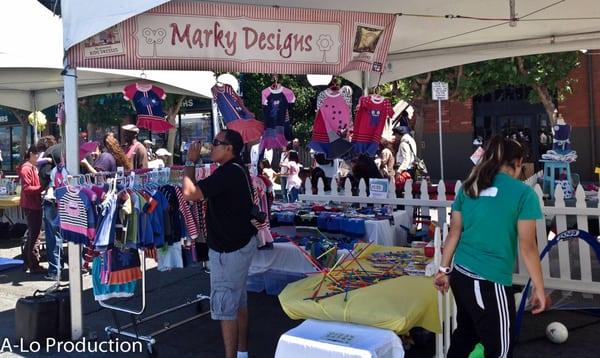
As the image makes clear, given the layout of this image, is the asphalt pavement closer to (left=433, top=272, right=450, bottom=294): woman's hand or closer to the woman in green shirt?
(left=433, top=272, right=450, bottom=294): woman's hand

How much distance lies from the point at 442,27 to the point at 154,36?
3.67 metres

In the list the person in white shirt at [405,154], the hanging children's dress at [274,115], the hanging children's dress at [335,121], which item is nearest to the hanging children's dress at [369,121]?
the hanging children's dress at [335,121]

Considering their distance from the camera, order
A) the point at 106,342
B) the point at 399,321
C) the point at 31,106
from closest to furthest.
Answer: the point at 399,321 → the point at 106,342 → the point at 31,106

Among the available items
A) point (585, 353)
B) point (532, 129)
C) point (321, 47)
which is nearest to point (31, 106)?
point (321, 47)

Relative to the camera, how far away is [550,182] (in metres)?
7.35

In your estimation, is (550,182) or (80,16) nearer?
(80,16)

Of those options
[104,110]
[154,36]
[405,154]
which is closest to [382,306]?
[154,36]

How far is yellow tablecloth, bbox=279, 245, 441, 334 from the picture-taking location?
3461 millimetres

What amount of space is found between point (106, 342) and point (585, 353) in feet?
13.3

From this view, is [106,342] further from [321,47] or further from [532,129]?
[532,129]

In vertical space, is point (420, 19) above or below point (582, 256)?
above

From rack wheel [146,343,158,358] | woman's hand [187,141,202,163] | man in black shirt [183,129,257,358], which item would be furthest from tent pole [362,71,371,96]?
rack wheel [146,343,158,358]

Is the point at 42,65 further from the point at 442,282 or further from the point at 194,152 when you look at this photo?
the point at 442,282

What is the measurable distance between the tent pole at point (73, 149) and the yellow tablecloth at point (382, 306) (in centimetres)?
216
